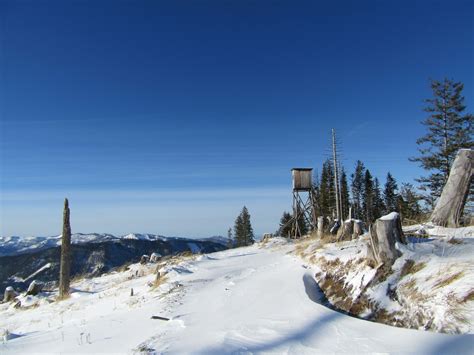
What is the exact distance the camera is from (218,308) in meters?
6.40

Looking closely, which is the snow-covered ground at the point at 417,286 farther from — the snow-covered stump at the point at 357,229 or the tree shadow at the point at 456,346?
the snow-covered stump at the point at 357,229

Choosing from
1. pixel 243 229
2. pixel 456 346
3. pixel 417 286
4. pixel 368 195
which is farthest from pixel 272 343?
pixel 243 229

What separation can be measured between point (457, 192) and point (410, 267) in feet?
13.3

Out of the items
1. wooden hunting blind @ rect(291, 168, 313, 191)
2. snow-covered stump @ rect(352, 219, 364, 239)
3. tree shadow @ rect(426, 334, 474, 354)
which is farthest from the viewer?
wooden hunting blind @ rect(291, 168, 313, 191)

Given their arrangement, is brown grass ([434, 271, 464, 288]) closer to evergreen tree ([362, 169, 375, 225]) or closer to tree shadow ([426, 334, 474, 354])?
tree shadow ([426, 334, 474, 354])

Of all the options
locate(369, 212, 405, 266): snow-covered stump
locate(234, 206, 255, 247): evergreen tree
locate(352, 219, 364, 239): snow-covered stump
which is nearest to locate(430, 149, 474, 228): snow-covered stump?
locate(352, 219, 364, 239): snow-covered stump

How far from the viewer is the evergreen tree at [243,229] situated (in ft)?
201

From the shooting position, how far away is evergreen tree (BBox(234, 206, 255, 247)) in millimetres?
61331

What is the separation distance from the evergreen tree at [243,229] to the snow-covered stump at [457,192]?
53.3 meters

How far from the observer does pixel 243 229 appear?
62.2 meters

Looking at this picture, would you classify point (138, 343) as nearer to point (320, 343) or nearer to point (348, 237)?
point (320, 343)

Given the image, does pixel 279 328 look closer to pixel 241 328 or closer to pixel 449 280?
A: pixel 241 328

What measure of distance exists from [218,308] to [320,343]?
2922mm

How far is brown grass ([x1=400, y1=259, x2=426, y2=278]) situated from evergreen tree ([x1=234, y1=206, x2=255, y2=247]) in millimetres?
55920
